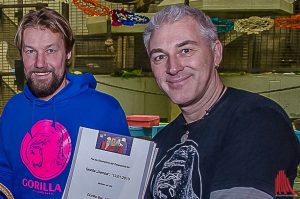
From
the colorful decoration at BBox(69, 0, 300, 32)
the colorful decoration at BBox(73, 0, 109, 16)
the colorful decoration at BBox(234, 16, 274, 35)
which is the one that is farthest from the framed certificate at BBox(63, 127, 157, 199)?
the colorful decoration at BBox(73, 0, 109, 16)

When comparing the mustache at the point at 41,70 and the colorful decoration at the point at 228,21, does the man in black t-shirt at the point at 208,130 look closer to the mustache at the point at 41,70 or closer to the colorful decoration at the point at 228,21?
the mustache at the point at 41,70

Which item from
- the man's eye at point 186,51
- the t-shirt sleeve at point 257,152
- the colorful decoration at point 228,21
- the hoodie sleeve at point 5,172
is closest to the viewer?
the t-shirt sleeve at point 257,152

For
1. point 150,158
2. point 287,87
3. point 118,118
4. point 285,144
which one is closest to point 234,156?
point 285,144

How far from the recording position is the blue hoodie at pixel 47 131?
180cm

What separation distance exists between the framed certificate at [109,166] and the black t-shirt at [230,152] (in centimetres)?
6

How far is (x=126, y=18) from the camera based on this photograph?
6500 millimetres

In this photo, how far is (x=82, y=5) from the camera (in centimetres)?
641

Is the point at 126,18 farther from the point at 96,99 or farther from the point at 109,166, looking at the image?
the point at 109,166

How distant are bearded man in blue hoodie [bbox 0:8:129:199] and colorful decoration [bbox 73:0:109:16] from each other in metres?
4.59

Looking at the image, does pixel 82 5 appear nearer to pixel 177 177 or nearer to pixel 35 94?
pixel 35 94

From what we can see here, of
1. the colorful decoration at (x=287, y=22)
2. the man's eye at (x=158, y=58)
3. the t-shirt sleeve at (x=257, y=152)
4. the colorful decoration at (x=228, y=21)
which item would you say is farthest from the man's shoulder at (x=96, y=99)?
the colorful decoration at (x=287, y=22)

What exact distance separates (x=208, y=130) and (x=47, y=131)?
0.83m

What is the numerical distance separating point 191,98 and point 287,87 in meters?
5.92

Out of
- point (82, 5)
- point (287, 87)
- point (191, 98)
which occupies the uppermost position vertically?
point (82, 5)
